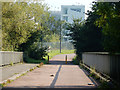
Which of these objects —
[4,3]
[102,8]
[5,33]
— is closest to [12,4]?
[4,3]

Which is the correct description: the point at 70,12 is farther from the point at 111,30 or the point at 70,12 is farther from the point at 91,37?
the point at 111,30

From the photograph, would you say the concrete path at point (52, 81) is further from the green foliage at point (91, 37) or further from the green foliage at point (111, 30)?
the green foliage at point (91, 37)

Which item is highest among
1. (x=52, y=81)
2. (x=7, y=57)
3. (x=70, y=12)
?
(x=70, y=12)

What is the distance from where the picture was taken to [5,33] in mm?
28609

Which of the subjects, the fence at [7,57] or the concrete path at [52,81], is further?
the fence at [7,57]

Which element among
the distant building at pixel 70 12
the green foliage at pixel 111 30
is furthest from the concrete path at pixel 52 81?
the distant building at pixel 70 12

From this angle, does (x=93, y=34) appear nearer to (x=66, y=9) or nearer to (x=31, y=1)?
(x=31, y=1)

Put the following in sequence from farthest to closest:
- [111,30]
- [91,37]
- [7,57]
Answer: [91,37] → [7,57] → [111,30]

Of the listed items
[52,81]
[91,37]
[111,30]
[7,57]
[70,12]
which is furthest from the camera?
[70,12]

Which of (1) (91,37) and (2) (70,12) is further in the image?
(2) (70,12)

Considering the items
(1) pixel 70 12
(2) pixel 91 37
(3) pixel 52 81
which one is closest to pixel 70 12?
(1) pixel 70 12

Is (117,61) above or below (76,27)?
below

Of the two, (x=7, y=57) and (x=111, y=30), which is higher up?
(x=111, y=30)

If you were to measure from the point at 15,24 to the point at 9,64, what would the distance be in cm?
609
